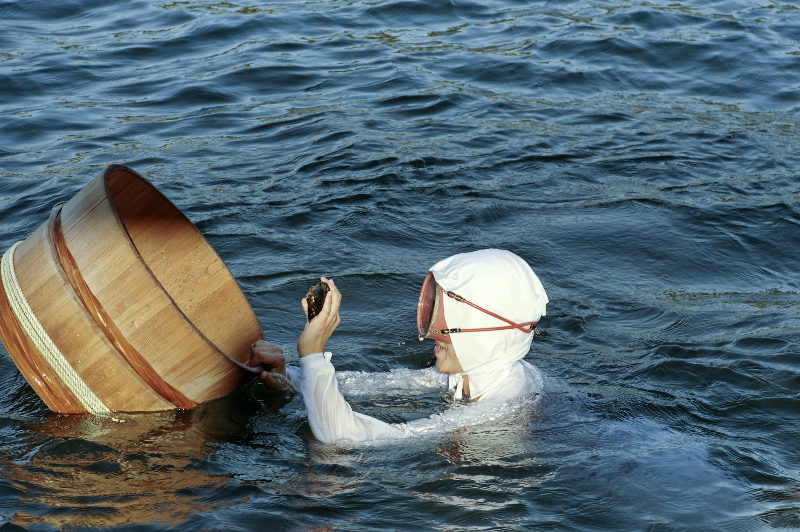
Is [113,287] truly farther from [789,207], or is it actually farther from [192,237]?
[789,207]

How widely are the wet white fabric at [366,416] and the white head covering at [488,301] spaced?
176mm

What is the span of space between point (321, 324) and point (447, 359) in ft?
2.43

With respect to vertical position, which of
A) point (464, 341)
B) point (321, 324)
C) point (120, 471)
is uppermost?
point (321, 324)

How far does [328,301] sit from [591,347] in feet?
8.37

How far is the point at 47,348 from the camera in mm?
4395

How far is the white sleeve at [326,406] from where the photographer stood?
4439mm

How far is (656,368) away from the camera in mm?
6105

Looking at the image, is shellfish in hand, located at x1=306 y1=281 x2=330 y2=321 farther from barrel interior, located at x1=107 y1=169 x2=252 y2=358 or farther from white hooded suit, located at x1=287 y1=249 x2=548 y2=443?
barrel interior, located at x1=107 y1=169 x2=252 y2=358

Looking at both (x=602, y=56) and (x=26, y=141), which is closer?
(x=26, y=141)

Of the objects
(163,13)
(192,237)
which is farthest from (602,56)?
(192,237)

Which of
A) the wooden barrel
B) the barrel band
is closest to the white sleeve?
the wooden barrel

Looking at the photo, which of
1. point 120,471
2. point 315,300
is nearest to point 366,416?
point 315,300

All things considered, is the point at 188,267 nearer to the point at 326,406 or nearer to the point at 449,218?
the point at 326,406

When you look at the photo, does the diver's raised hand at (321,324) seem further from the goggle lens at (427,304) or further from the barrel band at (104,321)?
the barrel band at (104,321)
